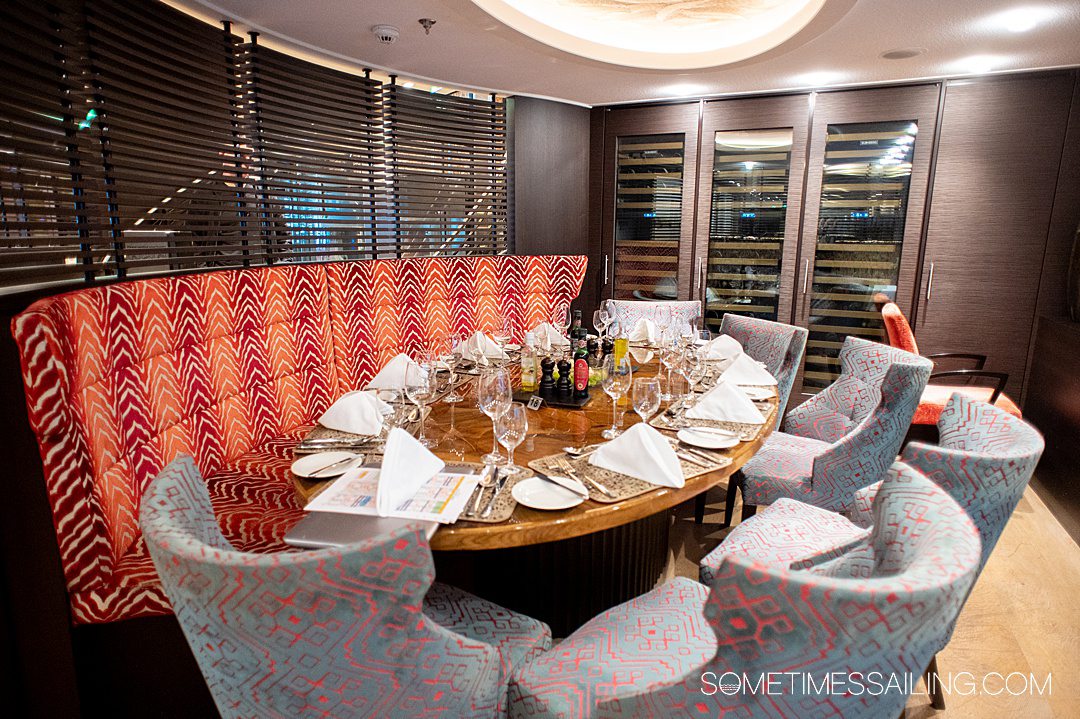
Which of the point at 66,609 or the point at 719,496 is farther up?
the point at 66,609

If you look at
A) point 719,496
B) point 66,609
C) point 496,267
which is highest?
point 496,267

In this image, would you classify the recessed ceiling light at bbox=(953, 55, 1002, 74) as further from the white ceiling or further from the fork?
the fork

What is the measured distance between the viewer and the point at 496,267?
4.05 meters

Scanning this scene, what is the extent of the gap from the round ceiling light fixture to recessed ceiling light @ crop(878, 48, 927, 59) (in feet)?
1.90

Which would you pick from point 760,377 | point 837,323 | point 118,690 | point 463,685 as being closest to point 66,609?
point 118,690

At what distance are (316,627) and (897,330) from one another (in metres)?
3.62

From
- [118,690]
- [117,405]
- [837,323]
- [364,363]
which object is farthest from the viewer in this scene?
[837,323]

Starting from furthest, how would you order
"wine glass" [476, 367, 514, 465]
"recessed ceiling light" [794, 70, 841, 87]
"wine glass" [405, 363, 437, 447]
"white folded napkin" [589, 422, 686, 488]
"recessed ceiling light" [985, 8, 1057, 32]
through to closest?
"recessed ceiling light" [794, 70, 841, 87], "recessed ceiling light" [985, 8, 1057, 32], "wine glass" [405, 363, 437, 447], "wine glass" [476, 367, 514, 465], "white folded napkin" [589, 422, 686, 488]

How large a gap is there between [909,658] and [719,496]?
2656 millimetres

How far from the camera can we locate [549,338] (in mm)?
2941

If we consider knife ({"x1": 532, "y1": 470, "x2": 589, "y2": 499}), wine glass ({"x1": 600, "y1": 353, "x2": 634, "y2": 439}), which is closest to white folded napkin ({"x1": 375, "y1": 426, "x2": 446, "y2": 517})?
knife ({"x1": 532, "y1": 470, "x2": 589, "y2": 499})

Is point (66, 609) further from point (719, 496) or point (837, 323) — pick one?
point (837, 323)

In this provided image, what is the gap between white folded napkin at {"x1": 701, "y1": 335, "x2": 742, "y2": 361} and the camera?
2.67 m

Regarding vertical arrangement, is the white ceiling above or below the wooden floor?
above
